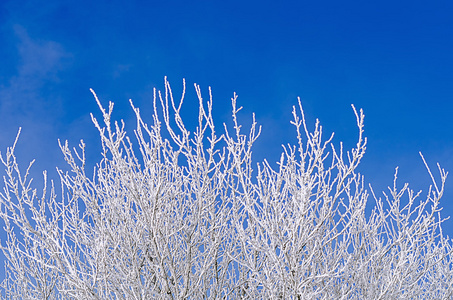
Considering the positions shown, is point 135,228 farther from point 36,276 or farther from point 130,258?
point 36,276

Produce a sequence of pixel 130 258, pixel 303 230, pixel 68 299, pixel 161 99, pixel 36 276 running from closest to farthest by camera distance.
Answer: pixel 303 230 < pixel 161 99 < pixel 130 258 < pixel 68 299 < pixel 36 276

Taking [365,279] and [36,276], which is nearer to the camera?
[365,279]

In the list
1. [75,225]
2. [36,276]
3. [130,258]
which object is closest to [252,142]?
[130,258]

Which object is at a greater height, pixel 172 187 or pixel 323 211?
pixel 172 187

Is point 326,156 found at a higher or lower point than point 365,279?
higher

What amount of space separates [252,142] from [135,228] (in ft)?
4.78

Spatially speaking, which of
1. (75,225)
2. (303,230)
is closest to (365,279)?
(303,230)

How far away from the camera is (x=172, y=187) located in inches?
187

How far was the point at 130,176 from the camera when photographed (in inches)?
165

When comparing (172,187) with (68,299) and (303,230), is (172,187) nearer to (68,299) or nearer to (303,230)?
(303,230)

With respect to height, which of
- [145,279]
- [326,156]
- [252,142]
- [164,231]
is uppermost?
[252,142]

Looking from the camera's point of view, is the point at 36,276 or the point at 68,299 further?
the point at 36,276

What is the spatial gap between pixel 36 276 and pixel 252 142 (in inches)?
146

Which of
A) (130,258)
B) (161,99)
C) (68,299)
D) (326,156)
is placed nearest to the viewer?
(326,156)
